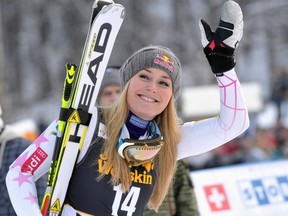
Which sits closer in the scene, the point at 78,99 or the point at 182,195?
the point at 78,99

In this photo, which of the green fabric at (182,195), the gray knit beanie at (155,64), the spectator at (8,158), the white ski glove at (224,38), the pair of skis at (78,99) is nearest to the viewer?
the white ski glove at (224,38)

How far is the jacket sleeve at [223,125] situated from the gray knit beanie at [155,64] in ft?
0.70

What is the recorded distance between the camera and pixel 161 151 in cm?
358

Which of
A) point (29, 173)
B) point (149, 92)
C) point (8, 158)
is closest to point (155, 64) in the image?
point (149, 92)

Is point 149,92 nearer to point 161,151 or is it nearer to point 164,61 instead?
point 164,61

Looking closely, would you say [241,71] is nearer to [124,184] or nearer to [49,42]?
[49,42]

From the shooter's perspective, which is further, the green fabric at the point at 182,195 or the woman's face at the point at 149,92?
the green fabric at the point at 182,195

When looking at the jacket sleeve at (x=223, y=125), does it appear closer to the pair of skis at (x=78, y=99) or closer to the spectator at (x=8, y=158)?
the pair of skis at (x=78, y=99)

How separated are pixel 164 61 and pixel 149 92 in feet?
0.69

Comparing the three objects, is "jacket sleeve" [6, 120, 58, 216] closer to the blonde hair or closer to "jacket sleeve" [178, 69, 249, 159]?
the blonde hair

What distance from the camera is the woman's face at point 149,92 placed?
3459mm

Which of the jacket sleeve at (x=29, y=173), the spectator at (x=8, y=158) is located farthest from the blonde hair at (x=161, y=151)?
the spectator at (x=8, y=158)

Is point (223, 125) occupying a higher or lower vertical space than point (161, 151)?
higher

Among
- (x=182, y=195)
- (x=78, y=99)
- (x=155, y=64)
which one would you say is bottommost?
(x=182, y=195)
